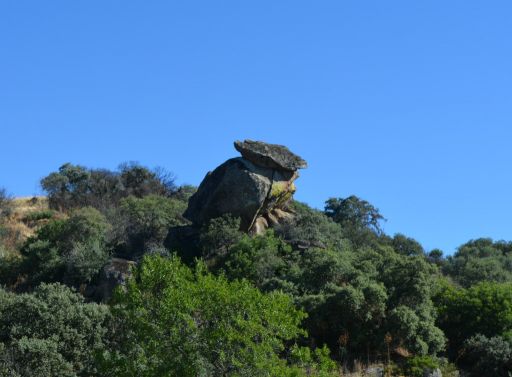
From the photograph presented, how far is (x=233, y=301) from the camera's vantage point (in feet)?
61.4

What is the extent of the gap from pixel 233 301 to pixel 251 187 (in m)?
21.3

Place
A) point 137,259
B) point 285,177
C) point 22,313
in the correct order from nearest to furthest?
point 22,313 < point 137,259 < point 285,177

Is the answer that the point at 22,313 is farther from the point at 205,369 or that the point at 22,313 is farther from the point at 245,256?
the point at 245,256

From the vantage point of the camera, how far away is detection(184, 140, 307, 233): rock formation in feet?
130

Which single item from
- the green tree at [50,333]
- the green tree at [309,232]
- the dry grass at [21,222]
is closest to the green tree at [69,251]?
the dry grass at [21,222]

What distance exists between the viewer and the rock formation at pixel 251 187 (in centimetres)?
3972

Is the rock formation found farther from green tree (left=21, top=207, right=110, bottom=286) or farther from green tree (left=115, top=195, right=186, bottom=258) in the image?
green tree (left=21, top=207, right=110, bottom=286)

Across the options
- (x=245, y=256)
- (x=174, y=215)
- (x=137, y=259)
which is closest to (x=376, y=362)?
(x=245, y=256)

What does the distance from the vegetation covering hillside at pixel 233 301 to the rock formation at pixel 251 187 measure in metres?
0.86

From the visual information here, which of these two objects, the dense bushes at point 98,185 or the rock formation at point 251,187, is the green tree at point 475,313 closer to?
the rock formation at point 251,187

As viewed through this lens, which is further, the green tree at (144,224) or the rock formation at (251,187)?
the green tree at (144,224)

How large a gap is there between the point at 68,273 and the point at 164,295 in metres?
18.5

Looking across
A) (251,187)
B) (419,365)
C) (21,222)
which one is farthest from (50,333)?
(21,222)

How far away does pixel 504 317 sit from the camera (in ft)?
98.6
